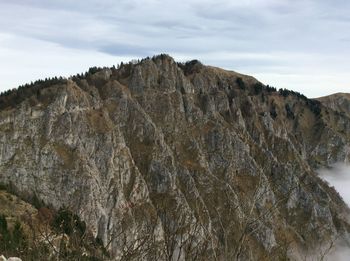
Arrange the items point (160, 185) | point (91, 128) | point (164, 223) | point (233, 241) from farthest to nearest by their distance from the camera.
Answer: point (160, 185)
point (91, 128)
point (233, 241)
point (164, 223)

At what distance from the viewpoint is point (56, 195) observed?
537 ft

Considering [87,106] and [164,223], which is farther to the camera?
[87,106]

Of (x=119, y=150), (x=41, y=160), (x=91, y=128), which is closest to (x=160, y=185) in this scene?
(x=119, y=150)

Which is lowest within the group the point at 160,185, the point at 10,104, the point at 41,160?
the point at 160,185

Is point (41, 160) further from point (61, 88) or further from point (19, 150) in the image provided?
point (61, 88)

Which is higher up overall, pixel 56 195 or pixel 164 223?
pixel 164 223

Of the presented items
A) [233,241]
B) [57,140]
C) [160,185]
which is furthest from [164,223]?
[160,185]

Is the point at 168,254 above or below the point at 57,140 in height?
above

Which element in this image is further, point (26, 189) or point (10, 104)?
point (10, 104)

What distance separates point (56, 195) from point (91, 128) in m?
31.9

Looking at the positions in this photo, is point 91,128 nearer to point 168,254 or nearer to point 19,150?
point 19,150

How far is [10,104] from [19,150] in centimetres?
2730

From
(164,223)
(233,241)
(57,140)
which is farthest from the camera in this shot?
(57,140)

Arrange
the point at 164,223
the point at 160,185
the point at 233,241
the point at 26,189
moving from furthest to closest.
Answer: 1. the point at 160,185
2. the point at 26,189
3. the point at 233,241
4. the point at 164,223
